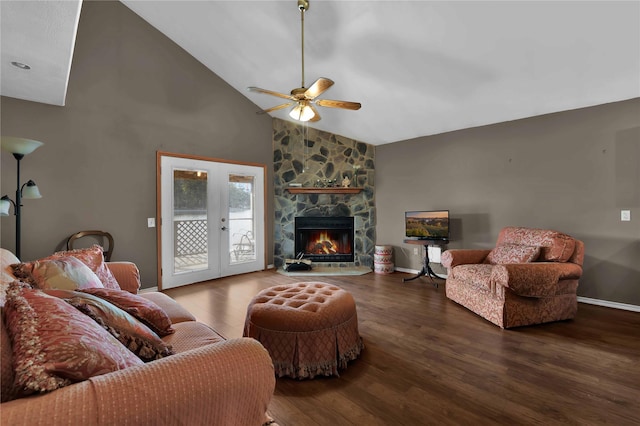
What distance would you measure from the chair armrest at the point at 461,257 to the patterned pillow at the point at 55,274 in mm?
3626

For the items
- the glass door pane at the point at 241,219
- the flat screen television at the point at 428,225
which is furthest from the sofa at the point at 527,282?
the glass door pane at the point at 241,219

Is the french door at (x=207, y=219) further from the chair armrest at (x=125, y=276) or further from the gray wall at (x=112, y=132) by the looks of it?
the chair armrest at (x=125, y=276)

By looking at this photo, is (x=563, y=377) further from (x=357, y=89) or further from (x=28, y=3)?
(x=28, y=3)

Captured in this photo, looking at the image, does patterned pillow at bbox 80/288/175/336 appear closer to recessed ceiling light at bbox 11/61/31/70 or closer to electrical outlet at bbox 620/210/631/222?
recessed ceiling light at bbox 11/61/31/70

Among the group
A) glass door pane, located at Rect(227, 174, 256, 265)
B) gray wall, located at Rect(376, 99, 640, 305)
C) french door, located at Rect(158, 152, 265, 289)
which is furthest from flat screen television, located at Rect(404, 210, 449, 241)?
glass door pane, located at Rect(227, 174, 256, 265)

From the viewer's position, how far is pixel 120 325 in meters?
Answer: 1.21

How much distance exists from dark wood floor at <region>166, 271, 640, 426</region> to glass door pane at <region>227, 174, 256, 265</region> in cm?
187

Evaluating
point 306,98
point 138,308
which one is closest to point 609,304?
point 306,98

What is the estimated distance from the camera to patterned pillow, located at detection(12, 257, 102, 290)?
1.61 meters

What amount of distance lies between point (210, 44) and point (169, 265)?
3.32 meters

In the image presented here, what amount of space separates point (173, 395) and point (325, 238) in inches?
198

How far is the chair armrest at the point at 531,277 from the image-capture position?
2773 millimetres

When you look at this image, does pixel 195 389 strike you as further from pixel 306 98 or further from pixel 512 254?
pixel 512 254

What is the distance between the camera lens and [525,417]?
65.1 inches
